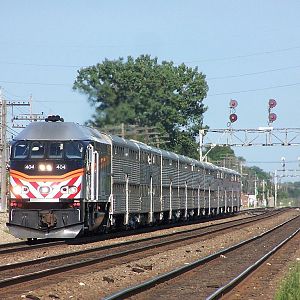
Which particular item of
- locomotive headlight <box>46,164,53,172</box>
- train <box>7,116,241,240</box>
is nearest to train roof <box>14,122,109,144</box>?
train <box>7,116,241,240</box>

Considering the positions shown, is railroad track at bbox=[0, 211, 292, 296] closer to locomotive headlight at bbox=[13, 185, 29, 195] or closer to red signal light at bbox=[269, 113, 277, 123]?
locomotive headlight at bbox=[13, 185, 29, 195]

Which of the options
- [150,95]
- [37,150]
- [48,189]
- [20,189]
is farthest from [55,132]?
[150,95]

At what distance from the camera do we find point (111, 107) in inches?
2226

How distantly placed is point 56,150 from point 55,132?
26.4 inches

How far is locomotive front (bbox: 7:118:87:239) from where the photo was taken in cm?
2455

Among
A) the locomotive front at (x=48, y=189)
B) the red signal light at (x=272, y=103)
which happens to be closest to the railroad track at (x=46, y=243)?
the locomotive front at (x=48, y=189)

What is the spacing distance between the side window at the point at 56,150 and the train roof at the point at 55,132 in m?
0.17

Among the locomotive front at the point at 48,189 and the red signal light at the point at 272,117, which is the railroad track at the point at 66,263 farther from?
the red signal light at the point at 272,117

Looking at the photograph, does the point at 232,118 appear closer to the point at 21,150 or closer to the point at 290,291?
the point at 21,150

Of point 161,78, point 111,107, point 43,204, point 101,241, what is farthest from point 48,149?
point 161,78

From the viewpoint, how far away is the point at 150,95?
3002 inches

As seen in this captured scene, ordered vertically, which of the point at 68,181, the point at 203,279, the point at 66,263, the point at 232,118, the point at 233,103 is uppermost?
the point at 233,103

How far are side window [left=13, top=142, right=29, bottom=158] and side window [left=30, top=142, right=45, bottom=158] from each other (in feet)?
0.59

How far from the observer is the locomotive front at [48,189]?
24547 mm
